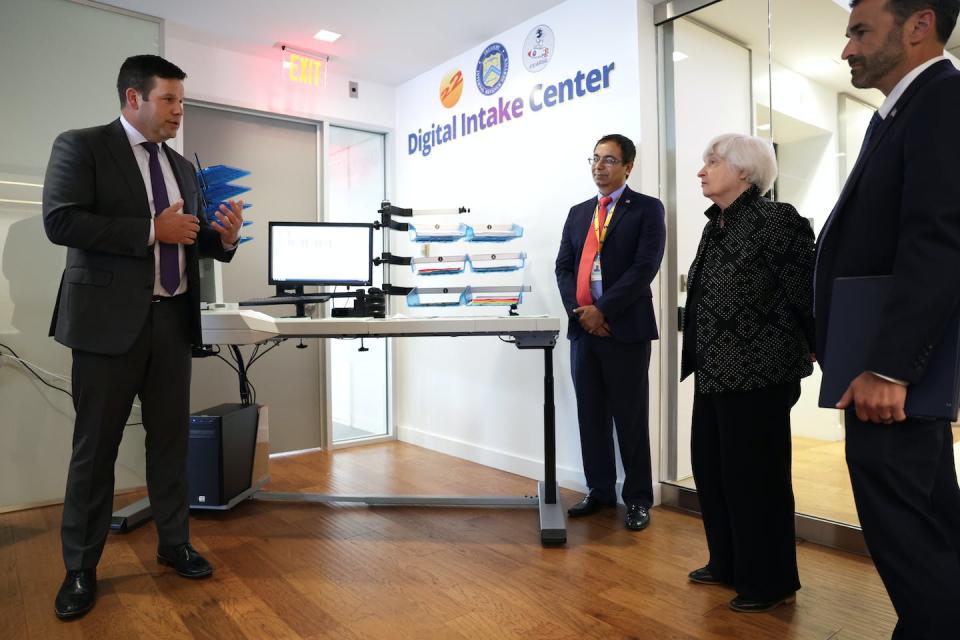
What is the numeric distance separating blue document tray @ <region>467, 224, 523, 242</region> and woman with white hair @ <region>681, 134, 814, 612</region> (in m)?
1.60

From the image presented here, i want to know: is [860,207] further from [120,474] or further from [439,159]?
[120,474]

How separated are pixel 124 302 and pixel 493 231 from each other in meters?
1.95

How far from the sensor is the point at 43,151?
3223 mm

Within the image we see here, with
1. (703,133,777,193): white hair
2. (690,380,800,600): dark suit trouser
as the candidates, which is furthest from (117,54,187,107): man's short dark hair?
(690,380,800,600): dark suit trouser

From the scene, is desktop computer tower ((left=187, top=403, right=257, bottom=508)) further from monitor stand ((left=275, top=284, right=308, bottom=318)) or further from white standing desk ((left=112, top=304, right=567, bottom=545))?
monitor stand ((left=275, top=284, right=308, bottom=318))

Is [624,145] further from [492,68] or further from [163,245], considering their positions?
[163,245]

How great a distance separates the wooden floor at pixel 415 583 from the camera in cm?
188

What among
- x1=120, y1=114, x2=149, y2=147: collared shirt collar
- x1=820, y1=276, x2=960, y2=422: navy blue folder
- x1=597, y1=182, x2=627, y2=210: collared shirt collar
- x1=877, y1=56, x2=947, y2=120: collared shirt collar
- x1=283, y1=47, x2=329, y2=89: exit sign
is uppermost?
x1=283, y1=47, x2=329, y2=89: exit sign

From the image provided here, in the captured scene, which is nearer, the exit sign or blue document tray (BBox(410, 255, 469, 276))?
blue document tray (BBox(410, 255, 469, 276))

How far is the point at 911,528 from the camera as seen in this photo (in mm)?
1200

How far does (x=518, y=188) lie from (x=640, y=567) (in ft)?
7.14

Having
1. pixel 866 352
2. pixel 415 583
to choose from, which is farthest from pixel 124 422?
pixel 866 352

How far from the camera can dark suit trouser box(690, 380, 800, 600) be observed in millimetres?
1892

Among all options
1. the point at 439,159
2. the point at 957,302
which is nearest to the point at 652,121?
the point at 439,159
